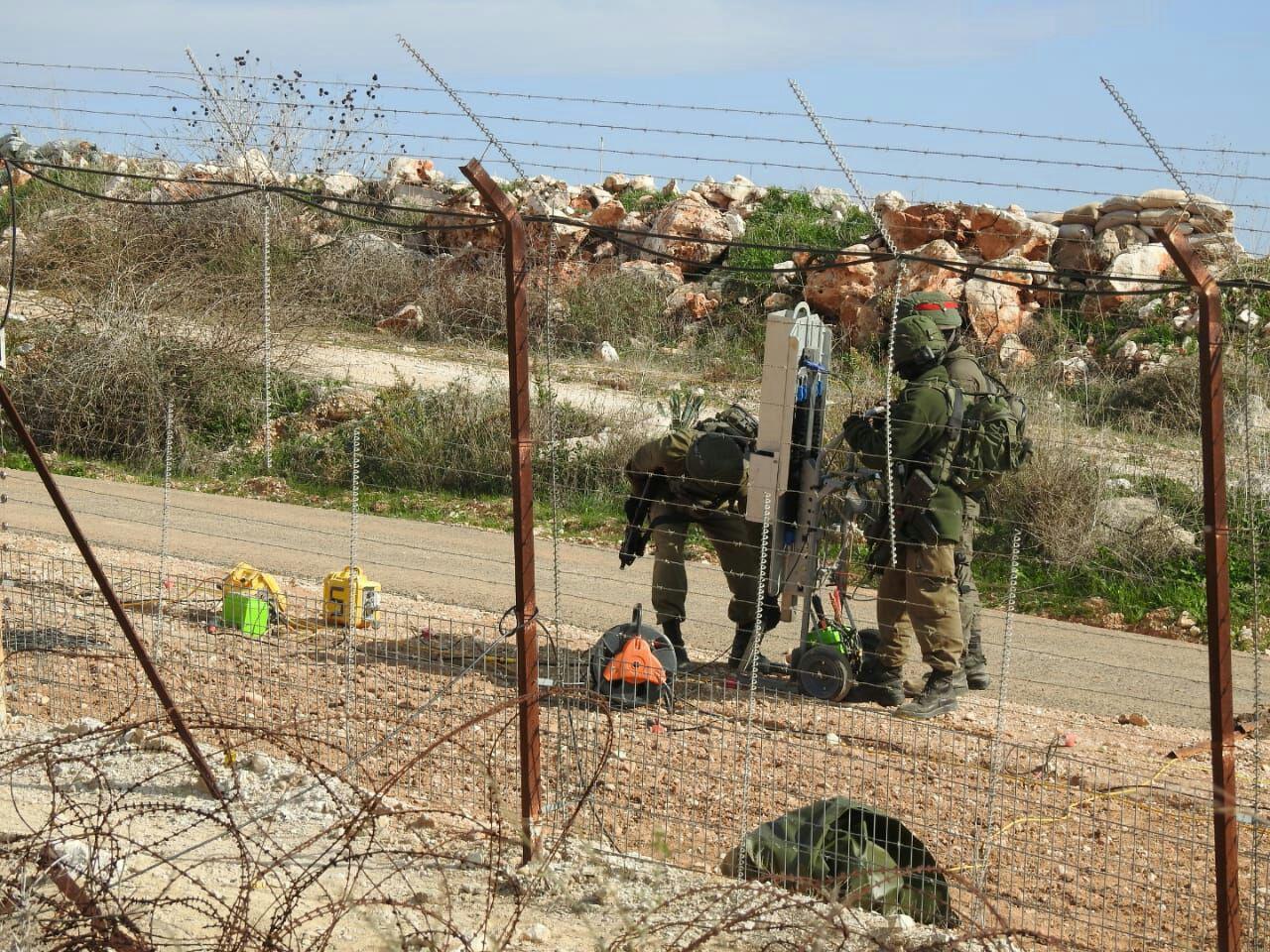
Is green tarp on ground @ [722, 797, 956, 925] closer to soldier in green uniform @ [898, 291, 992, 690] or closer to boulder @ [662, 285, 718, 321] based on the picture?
soldier in green uniform @ [898, 291, 992, 690]

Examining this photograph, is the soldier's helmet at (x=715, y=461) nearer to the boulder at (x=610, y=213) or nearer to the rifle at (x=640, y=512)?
the rifle at (x=640, y=512)

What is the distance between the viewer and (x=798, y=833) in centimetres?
506

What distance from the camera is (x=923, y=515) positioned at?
7.62 m

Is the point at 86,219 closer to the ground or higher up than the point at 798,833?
higher up

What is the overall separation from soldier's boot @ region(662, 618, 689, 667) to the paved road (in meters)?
0.44

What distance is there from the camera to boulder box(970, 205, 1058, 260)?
18547mm

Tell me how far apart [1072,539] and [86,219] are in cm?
1098

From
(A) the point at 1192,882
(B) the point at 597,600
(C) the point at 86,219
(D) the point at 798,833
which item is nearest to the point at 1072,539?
(B) the point at 597,600

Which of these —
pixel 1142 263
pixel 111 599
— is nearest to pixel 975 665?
pixel 111 599

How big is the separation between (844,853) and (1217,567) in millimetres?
1666

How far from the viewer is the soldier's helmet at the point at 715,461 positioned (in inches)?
304

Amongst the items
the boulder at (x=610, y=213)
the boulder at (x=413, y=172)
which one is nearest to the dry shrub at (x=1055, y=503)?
the boulder at (x=610, y=213)

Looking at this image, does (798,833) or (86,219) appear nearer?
(798,833)

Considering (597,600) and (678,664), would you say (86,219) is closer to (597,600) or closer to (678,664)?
(597,600)
